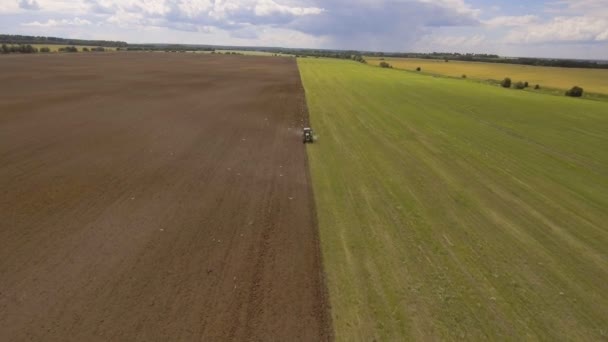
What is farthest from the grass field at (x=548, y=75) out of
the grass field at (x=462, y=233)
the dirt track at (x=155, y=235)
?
the dirt track at (x=155, y=235)

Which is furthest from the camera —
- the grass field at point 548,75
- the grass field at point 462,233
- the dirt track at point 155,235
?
the grass field at point 548,75

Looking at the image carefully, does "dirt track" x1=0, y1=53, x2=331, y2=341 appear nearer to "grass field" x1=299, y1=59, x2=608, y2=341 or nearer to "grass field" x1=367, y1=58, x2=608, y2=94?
"grass field" x1=299, y1=59, x2=608, y2=341

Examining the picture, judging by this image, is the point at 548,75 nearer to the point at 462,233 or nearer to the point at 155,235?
the point at 462,233

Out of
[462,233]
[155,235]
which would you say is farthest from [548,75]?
[155,235]

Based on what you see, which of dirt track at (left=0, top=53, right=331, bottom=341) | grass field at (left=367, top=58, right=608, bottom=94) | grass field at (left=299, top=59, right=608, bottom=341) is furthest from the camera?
grass field at (left=367, top=58, right=608, bottom=94)

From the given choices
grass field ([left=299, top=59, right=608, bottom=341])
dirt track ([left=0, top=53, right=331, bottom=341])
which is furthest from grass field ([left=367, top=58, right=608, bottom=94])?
dirt track ([left=0, top=53, right=331, bottom=341])

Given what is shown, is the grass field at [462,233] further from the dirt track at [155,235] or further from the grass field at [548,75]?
the grass field at [548,75]
